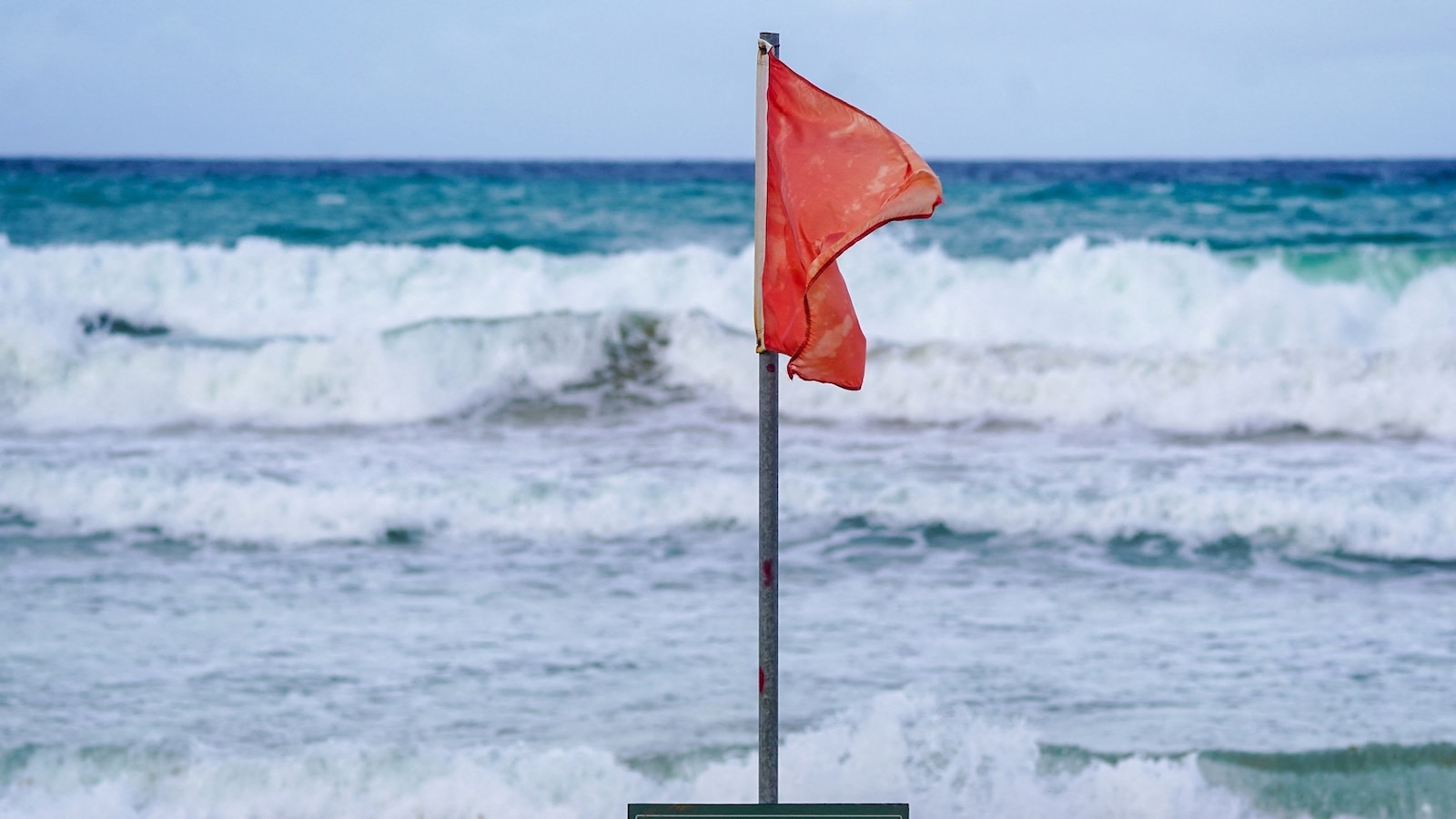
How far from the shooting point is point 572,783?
545 cm

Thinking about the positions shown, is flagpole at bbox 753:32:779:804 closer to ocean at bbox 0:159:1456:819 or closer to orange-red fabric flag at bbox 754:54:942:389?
orange-red fabric flag at bbox 754:54:942:389

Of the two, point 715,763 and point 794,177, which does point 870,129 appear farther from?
point 715,763

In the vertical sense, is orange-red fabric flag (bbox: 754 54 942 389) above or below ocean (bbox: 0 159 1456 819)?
above

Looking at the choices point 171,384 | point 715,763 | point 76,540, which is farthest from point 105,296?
point 715,763

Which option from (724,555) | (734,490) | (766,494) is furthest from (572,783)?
(734,490)

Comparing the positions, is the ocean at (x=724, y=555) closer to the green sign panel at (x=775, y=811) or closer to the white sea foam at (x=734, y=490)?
the white sea foam at (x=734, y=490)

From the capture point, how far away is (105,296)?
791 inches

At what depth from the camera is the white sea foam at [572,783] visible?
5.30 m

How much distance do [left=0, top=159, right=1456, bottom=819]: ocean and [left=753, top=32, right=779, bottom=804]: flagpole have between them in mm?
2089

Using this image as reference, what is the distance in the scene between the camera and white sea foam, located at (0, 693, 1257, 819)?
17.4 feet

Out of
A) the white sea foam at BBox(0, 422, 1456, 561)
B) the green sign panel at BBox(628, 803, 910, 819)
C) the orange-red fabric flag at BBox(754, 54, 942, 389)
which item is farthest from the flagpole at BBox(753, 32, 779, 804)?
the white sea foam at BBox(0, 422, 1456, 561)

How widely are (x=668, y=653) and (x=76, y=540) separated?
14.9 feet

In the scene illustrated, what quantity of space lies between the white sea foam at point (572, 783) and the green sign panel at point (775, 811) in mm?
2269

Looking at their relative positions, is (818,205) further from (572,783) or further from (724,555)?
(724,555)
